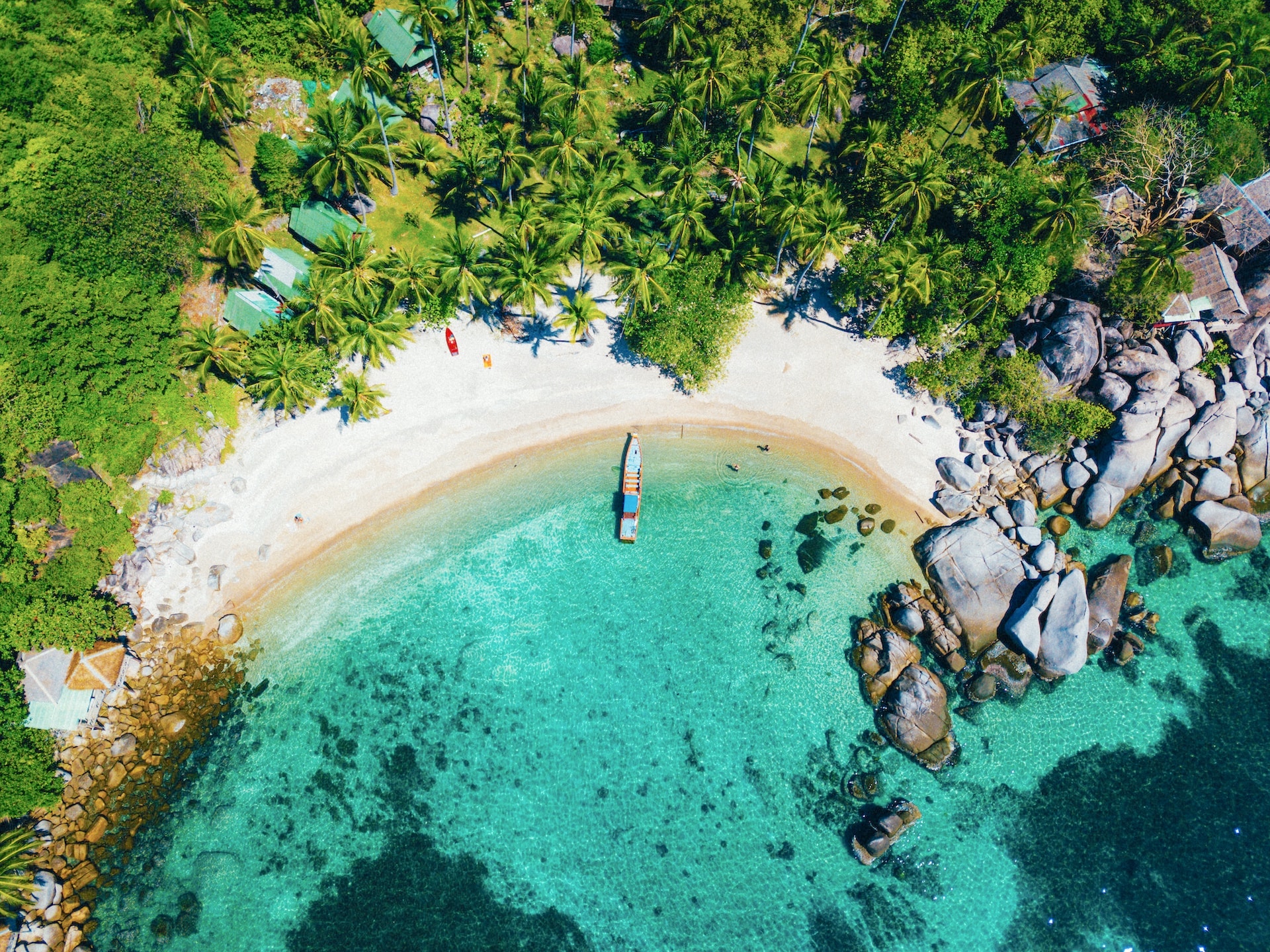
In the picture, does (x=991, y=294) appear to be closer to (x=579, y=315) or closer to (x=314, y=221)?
(x=579, y=315)

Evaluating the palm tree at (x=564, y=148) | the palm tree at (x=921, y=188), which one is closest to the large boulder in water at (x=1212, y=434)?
the palm tree at (x=921, y=188)

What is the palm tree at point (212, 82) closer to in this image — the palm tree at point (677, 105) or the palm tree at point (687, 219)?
the palm tree at point (677, 105)

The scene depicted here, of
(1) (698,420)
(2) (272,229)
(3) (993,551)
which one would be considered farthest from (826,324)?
(2) (272,229)

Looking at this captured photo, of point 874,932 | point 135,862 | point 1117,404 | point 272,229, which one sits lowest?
point 874,932

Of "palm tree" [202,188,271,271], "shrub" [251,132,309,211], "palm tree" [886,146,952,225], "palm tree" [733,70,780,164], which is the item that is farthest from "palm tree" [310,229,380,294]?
"palm tree" [886,146,952,225]

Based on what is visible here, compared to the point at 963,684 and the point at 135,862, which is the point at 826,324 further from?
the point at 135,862
